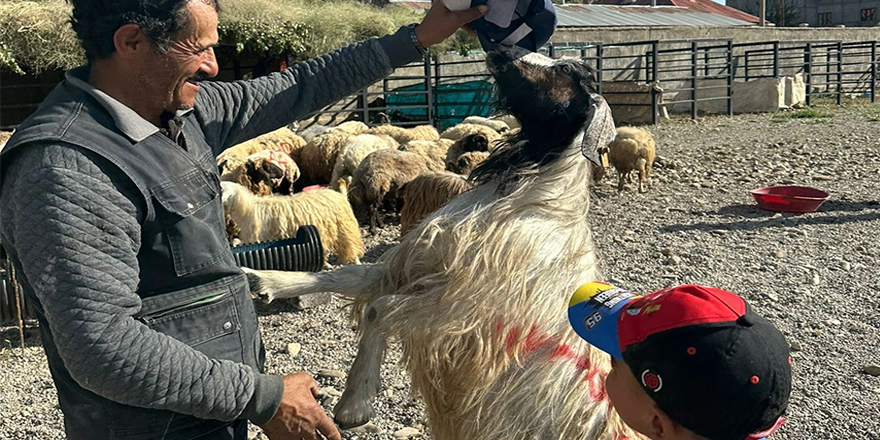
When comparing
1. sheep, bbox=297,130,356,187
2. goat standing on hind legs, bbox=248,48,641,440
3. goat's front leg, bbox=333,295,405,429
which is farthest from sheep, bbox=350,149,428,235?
goat's front leg, bbox=333,295,405,429

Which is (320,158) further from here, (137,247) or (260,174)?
(137,247)

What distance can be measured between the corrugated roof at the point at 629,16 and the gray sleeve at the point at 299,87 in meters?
23.5

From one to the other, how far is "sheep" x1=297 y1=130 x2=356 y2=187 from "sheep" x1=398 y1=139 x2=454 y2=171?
1012 millimetres

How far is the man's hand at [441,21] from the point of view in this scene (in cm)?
238

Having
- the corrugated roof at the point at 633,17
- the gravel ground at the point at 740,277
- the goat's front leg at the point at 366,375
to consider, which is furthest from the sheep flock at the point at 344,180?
the corrugated roof at the point at 633,17

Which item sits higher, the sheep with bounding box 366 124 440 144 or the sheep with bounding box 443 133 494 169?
the sheep with bounding box 443 133 494 169

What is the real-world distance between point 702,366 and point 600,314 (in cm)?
28

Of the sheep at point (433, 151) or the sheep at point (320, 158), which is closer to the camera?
the sheep at point (433, 151)

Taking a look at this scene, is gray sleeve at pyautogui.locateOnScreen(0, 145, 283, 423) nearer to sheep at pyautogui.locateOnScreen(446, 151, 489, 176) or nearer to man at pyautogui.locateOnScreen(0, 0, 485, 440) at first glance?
man at pyautogui.locateOnScreen(0, 0, 485, 440)

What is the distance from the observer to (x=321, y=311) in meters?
5.83

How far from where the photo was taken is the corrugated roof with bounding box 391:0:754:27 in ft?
91.1

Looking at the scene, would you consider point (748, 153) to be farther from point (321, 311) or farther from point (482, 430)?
point (482, 430)

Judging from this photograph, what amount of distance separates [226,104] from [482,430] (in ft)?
3.93

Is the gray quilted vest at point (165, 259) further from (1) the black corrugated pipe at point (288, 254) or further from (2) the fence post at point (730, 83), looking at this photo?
(2) the fence post at point (730, 83)
